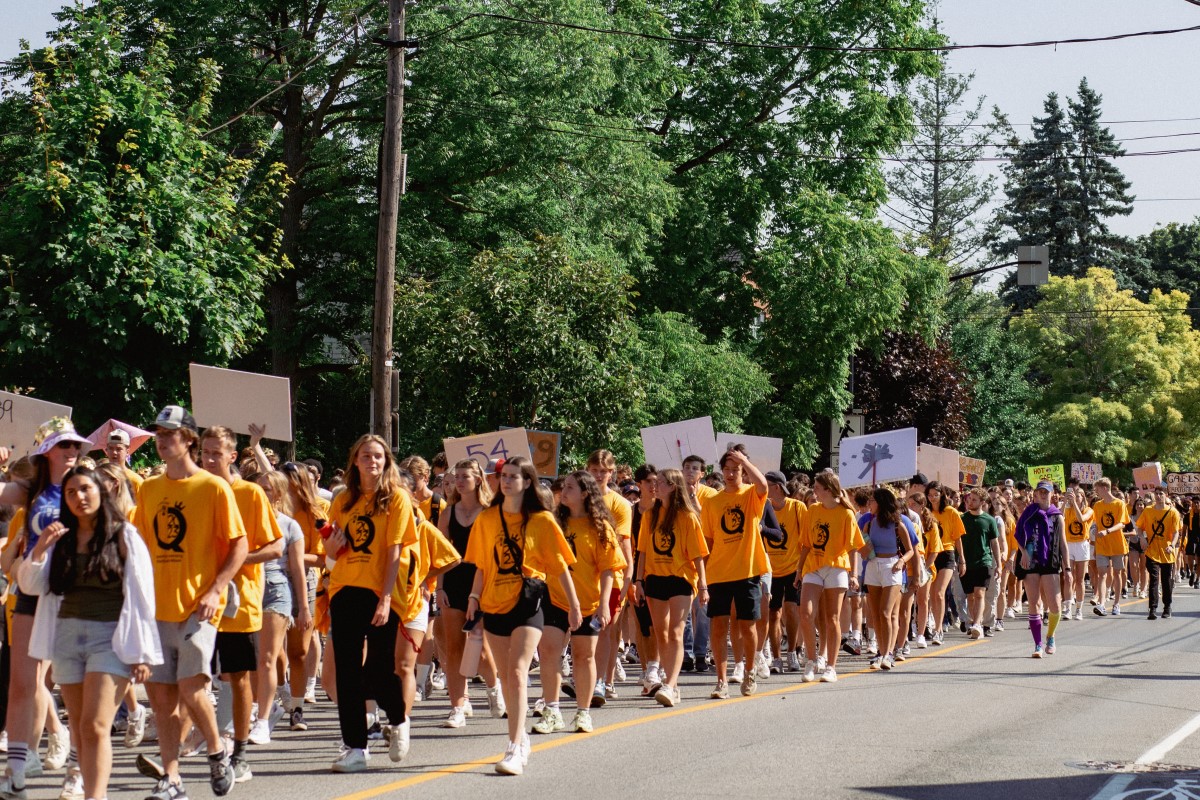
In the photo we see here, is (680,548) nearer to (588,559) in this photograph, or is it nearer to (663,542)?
(663,542)

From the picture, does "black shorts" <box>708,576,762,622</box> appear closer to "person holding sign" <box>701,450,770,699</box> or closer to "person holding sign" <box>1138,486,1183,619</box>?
"person holding sign" <box>701,450,770,699</box>

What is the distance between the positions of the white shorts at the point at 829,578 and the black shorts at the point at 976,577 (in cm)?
561

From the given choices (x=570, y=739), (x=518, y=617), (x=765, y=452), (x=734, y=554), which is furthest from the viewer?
(x=765, y=452)

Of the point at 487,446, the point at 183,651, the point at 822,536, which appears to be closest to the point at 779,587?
the point at 822,536

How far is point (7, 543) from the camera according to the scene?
802 centimetres

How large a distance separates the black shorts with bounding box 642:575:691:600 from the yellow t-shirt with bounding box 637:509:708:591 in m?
0.03

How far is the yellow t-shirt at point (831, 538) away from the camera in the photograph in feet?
43.9

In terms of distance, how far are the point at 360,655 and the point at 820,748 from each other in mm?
2985

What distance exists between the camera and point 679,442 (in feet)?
58.3

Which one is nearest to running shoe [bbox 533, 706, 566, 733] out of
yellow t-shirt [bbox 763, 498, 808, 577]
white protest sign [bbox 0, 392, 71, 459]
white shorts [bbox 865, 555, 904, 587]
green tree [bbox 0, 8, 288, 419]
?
yellow t-shirt [bbox 763, 498, 808, 577]

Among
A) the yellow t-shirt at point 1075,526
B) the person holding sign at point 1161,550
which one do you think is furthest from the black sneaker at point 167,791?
the person holding sign at point 1161,550

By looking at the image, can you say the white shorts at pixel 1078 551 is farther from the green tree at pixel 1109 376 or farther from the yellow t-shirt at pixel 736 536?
the green tree at pixel 1109 376

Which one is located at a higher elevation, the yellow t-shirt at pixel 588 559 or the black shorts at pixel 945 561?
the yellow t-shirt at pixel 588 559

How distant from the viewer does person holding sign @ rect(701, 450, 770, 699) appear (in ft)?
38.9
